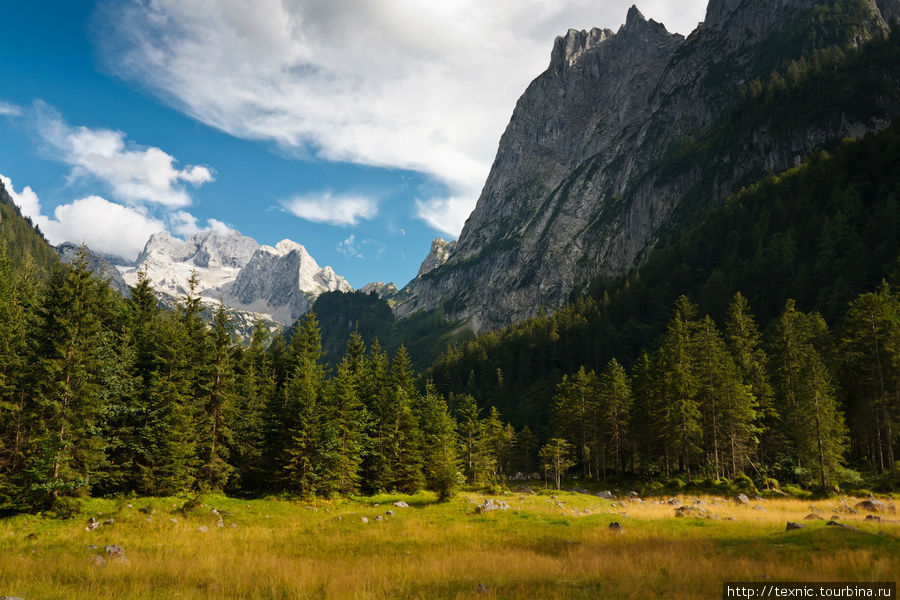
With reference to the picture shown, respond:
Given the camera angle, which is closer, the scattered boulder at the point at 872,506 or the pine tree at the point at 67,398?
the pine tree at the point at 67,398

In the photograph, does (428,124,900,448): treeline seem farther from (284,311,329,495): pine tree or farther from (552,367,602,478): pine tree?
(284,311,329,495): pine tree

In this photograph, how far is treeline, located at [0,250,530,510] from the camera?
27.5m

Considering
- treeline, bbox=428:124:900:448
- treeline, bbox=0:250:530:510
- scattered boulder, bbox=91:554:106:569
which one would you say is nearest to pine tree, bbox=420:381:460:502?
treeline, bbox=0:250:530:510

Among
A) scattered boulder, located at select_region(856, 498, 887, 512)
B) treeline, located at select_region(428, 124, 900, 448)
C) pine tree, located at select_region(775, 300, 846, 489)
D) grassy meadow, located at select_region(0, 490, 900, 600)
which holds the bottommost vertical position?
scattered boulder, located at select_region(856, 498, 887, 512)

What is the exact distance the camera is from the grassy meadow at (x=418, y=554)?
11062 millimetres

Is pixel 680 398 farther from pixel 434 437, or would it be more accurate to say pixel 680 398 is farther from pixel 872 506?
pixel 434 437

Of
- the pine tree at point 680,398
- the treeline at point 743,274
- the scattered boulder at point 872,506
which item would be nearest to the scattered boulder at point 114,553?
the scattered boulder at point 872,506

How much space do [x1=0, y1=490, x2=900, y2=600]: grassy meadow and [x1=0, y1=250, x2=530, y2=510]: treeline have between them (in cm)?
361

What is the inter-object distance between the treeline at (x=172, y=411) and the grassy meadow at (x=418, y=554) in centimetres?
361

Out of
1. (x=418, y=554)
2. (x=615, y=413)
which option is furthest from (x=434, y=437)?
(x=418, y=554)

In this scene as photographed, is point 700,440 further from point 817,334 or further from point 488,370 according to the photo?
point 488,370

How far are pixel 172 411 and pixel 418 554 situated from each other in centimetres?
2544

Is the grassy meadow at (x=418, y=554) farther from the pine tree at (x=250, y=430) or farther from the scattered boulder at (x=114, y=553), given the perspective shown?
the pine tree at (x=250, y=430)

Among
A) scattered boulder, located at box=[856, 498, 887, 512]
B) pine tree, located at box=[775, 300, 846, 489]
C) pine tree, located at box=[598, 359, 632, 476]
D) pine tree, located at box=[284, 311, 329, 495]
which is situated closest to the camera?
scattered boulder, located at box=[856, 498, 887, 512]
